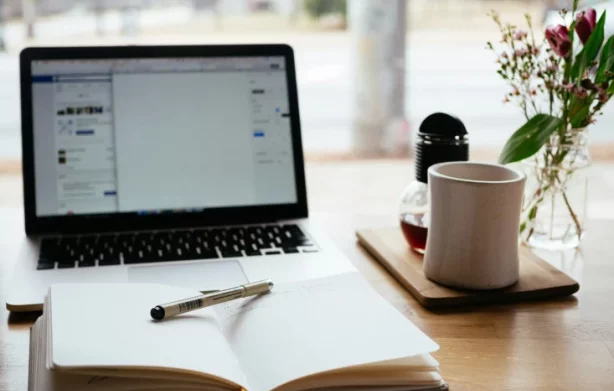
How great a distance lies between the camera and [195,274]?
943mm

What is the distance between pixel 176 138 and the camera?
3.71 feet

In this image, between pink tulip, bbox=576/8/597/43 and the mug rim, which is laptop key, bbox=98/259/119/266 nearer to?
the mug rim

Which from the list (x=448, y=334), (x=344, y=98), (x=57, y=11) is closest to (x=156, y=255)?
(x=448, y=334)

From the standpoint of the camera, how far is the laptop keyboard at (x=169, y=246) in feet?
3.24

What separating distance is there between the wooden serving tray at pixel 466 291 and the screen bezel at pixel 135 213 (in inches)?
7.4

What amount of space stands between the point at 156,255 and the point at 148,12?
15.3ft

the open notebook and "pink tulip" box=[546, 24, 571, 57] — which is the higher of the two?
"pink tulip" box=[546, 24, 571, 57]

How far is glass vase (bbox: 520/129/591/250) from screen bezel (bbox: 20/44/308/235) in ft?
1.12

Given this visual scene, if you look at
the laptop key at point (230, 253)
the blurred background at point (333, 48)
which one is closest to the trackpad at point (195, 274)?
the laptop key at point (230, 253)

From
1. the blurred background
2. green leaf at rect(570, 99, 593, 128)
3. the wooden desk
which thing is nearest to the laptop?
the wooden desk

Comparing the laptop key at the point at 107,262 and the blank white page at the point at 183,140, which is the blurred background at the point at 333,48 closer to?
the blank white page at the point at 183,140

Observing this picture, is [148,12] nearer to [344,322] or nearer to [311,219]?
[311,219]

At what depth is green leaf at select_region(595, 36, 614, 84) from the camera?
976 millimetres

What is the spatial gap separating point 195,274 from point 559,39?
1.82ft
